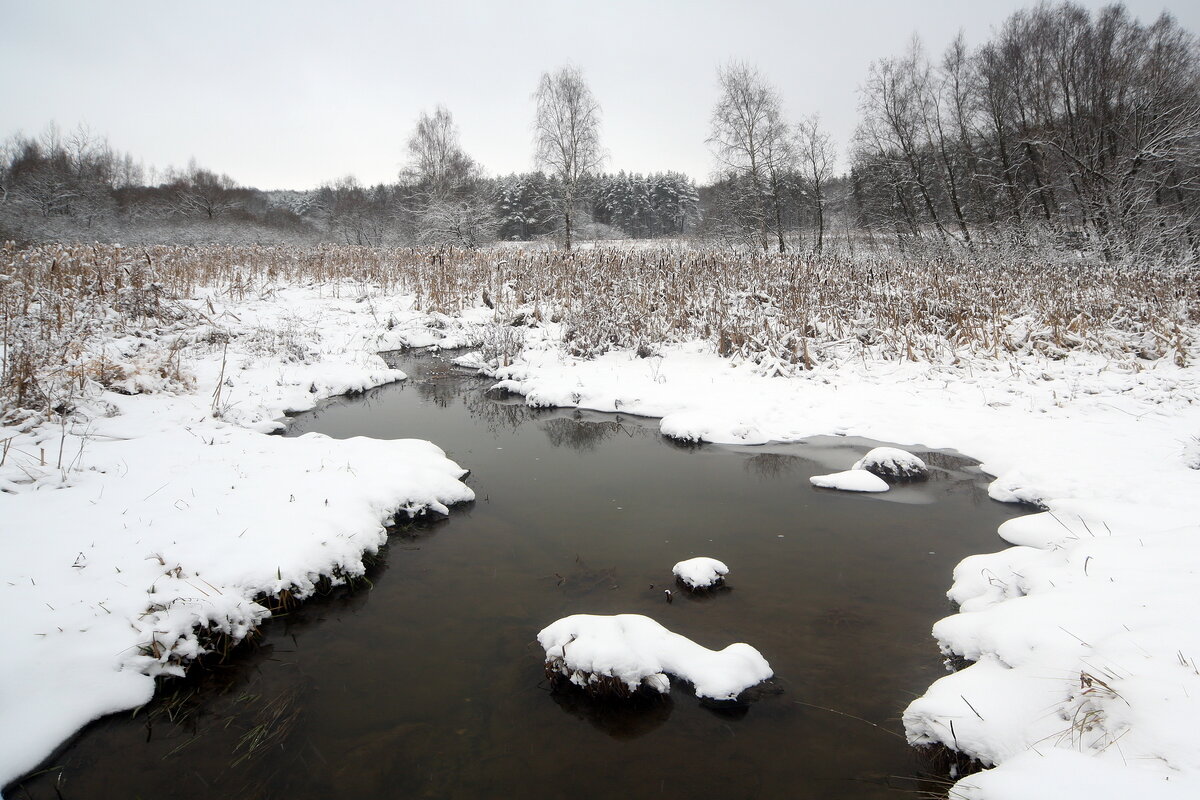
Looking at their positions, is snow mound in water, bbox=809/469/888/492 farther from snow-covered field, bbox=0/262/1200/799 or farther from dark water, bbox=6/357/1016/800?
snow-covered field, bbox=0/262/1200/799

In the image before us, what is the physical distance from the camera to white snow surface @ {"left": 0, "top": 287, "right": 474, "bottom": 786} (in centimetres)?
260

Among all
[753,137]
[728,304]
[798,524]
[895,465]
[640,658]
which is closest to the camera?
[640,658]

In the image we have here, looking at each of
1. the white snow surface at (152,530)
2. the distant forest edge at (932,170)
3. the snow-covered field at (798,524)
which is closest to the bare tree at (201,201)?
the distant forest edge at (932,170)

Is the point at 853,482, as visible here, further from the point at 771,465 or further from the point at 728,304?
the point at 728,304

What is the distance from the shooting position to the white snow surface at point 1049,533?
193 cm

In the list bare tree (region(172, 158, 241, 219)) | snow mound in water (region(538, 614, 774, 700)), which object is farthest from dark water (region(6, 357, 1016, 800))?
bare tree (region(172, 158, 241, 219))

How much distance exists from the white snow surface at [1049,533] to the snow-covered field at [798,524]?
0.05ft

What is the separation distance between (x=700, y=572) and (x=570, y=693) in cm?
125

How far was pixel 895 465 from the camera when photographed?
543 centimetres

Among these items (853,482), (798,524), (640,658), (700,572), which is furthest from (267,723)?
(853,482)

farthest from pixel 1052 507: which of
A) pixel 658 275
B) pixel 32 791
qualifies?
pixel 658 275

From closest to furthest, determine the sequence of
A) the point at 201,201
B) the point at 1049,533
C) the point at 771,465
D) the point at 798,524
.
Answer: the point at 1049,533, the point at 798,524, the point at 771,465, the point at 201,201

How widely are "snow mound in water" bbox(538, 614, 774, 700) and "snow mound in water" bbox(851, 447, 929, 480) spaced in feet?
10.7

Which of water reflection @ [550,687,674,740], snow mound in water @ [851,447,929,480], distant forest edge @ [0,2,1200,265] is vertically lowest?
water reflection @ [550,687,674,740]
